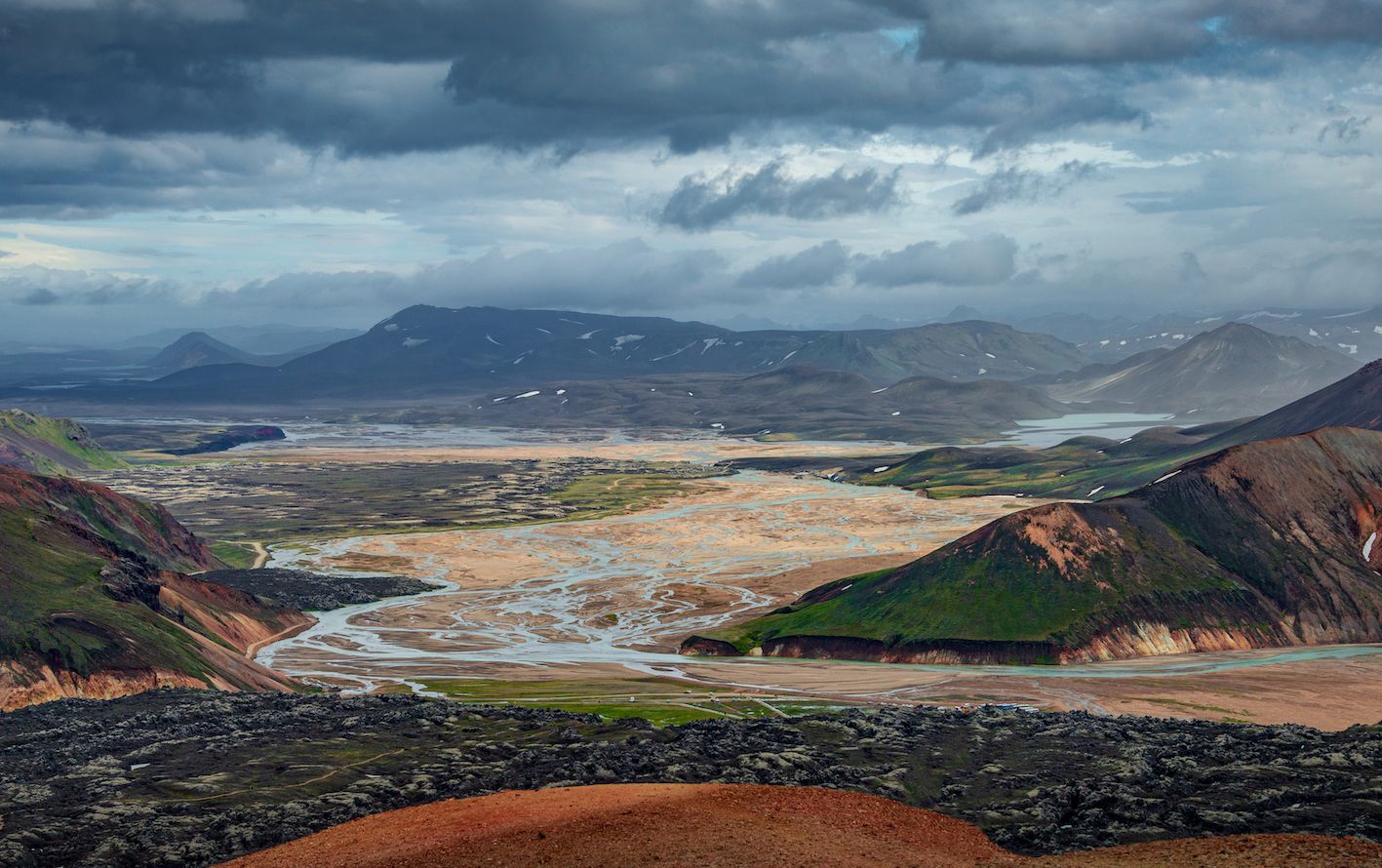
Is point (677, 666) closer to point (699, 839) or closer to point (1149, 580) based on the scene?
point (1149, 580)

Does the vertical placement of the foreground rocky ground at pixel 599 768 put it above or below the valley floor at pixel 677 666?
above

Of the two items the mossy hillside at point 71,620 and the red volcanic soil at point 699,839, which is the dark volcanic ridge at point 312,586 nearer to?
the mossy hillside at point 71,620

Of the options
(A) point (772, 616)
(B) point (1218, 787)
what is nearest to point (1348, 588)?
A: (A) point (772, 616)

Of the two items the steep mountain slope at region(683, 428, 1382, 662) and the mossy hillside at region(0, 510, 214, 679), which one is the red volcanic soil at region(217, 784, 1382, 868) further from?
the steep mountain slope at region(683, 428, 1382, 662)

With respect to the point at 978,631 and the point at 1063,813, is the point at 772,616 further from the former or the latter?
the point at 1063,813

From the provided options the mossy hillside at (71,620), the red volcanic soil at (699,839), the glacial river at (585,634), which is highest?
the mossy hillside at (71,620)

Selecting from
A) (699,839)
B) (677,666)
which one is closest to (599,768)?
(699,839)

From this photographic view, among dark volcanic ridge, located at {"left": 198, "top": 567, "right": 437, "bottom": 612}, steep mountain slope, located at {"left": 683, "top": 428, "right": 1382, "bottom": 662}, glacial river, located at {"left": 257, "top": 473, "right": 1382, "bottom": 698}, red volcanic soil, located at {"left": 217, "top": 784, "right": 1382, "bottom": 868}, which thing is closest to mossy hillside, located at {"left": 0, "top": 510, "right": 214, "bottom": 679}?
glacial river, located at {"left": 257, "top": 473, "right": 1382, "bottom": 698}

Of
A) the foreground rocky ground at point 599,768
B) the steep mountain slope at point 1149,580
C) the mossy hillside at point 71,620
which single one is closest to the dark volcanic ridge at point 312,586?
the mossy hillside at point 71,620
